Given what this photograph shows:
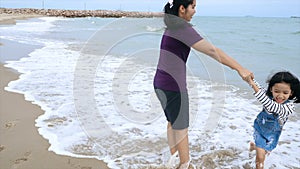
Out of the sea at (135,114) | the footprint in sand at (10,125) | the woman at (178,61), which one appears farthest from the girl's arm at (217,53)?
the footprint in sand at (10,125)

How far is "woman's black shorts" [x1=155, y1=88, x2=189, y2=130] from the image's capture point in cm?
245

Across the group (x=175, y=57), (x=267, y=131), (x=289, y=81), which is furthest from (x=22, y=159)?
(x=289, y=81)

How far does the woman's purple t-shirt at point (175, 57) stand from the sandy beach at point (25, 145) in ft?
3.37

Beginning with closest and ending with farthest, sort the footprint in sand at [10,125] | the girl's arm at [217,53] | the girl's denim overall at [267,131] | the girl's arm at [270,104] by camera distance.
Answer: the girl's arm at [217,53], the girl's arm at [270,104], the girl's denim overall at [267,131], the footprint in sand at [10,125]

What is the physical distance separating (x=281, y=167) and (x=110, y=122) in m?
2.01

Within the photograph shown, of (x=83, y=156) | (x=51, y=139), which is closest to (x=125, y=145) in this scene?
(x=83, y=156)

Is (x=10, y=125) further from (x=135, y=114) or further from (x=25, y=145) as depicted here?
(x=135, y=114)

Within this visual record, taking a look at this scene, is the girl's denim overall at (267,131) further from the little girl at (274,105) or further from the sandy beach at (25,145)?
the sandy beach at (25,145)

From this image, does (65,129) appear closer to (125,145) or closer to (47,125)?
(47,125)

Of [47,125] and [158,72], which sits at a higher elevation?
[158,72]

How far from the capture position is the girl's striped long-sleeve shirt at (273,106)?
2385 millimetres

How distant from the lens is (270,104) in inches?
95.3

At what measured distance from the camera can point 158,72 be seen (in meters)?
2.49

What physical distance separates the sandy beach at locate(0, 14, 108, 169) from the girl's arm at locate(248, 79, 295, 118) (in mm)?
1459
